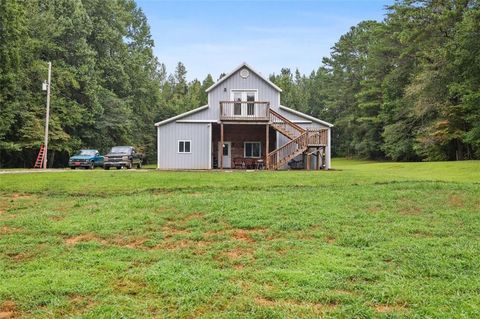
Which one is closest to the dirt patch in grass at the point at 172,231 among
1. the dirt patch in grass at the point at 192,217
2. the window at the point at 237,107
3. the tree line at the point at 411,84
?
the dirt patch in grass at the point at 192,217

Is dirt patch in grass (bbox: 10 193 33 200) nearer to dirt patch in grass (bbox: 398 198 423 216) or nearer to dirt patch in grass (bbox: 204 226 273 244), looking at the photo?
dirt patch in grass (bbox: 204 226 273 244)

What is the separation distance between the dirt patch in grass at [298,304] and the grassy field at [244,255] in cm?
1

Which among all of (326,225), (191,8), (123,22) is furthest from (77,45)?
(326,225)

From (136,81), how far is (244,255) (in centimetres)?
4355

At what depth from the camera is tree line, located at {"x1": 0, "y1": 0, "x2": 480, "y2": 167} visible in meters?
29.9

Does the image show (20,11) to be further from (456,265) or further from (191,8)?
(456,265)

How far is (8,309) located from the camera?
462 centimetres

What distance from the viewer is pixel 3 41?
29578 millimetres

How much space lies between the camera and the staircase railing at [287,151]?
26609 millimetres

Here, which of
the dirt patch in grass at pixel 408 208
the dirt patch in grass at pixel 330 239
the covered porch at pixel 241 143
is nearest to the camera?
the dirt patch in grass at pixel 330 239

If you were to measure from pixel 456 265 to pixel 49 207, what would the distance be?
9246 mm

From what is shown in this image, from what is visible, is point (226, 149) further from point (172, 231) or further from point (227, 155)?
point (172, 231)

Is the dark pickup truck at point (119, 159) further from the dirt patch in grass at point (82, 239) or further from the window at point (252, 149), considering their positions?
the dirt patch in grass at point (82, 239)

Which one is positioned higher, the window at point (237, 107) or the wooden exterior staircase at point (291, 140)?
the window at point (237, 107)
